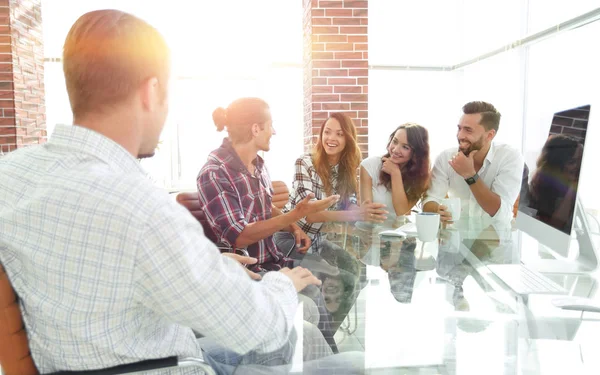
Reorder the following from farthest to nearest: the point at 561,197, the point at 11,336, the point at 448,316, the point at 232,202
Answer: the point at 232,202 → the point at 561,197 → the point at 448,316 → the point at 11,336

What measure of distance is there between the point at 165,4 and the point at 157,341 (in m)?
5.58

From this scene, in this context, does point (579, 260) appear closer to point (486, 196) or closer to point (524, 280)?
point (524, 280)

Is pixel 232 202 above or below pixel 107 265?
below

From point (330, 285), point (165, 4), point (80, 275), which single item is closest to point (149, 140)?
point (80, 275)

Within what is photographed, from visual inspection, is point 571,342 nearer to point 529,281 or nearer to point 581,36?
point 529,281

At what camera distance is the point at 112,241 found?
0.73 metres

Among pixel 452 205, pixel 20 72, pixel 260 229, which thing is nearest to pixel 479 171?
pixel 452 205

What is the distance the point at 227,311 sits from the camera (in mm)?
766

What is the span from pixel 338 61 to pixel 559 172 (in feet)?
8.80

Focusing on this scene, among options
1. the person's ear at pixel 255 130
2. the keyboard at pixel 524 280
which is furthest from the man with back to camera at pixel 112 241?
the person's ear at pixel 255 130

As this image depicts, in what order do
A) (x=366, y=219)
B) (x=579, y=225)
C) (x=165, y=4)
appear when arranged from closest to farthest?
(x=579, y=225) < (x=366, y=219) < (x=165, y=4)

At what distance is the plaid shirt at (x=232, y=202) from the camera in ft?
6.78

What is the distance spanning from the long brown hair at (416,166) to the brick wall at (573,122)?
1.27m

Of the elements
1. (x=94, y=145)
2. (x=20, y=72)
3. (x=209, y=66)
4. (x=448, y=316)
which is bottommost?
(x=448, y=316)
